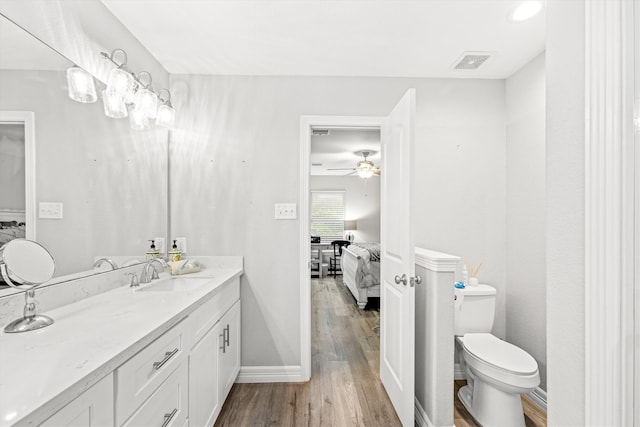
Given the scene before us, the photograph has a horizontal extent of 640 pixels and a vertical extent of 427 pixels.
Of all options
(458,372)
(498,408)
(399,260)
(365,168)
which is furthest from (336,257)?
(498,408)

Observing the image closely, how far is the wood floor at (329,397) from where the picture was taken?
2.00 metres

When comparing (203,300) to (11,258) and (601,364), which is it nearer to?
(11,258)

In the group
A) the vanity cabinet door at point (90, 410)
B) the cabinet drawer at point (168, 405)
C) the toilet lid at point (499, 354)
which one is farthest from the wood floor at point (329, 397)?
the vanity cabinet door at point (90, 410)

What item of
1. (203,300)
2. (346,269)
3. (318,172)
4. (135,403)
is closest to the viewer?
(135,403)

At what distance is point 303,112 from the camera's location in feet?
8.35

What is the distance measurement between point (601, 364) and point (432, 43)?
2.05m

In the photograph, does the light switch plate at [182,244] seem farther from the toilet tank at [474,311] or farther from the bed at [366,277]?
the bed at [366,277]

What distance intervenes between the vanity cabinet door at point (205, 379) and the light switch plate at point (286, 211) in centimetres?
96

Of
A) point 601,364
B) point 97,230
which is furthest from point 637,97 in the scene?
point 97,230

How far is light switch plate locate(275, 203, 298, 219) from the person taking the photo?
2520 mm

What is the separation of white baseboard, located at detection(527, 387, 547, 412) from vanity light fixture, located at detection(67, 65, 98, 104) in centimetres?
337

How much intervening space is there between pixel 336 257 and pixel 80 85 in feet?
21.4

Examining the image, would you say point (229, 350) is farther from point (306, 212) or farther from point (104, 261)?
point (306, 212)

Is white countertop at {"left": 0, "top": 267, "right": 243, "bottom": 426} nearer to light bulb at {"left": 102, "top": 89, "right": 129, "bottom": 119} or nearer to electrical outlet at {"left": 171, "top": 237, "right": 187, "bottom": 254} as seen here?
electrical outlet at {"left": 171, "top": 237, "right": 187, "bottom": 254}
